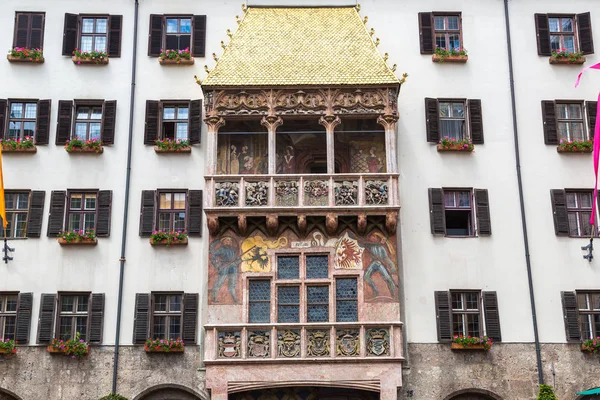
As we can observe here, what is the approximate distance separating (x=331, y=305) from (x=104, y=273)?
300 inches

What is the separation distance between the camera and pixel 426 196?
29.7 meters

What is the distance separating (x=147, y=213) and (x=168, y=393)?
603 cm

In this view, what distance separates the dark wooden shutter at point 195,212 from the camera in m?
29.1

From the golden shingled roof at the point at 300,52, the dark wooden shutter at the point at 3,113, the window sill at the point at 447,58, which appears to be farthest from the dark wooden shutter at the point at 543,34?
the dark wooden shutter at the point at 3,113

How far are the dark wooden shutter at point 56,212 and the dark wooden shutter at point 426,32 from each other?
1377 centimetres

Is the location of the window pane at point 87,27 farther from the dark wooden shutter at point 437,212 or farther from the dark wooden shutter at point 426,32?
the dark wooden shutter at point 437,212

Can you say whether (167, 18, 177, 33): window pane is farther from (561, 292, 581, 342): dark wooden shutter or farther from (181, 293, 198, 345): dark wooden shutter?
(561, 292, 581, 342): dark wooden shutter

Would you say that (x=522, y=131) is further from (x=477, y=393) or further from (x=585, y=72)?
(x=477, y=393)

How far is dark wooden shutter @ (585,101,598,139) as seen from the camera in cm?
3053

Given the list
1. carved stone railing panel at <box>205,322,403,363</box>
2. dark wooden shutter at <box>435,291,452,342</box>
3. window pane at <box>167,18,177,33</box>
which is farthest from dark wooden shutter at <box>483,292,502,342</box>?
window pane at <box>167,18,177,33</box>

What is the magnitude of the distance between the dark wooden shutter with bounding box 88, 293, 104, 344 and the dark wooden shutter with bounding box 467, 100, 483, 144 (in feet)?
45.4

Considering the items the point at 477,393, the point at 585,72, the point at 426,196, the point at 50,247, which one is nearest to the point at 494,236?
the point at 426,196

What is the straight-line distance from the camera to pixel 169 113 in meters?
30.8

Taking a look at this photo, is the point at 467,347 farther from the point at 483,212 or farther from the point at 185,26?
the point at 185,26
